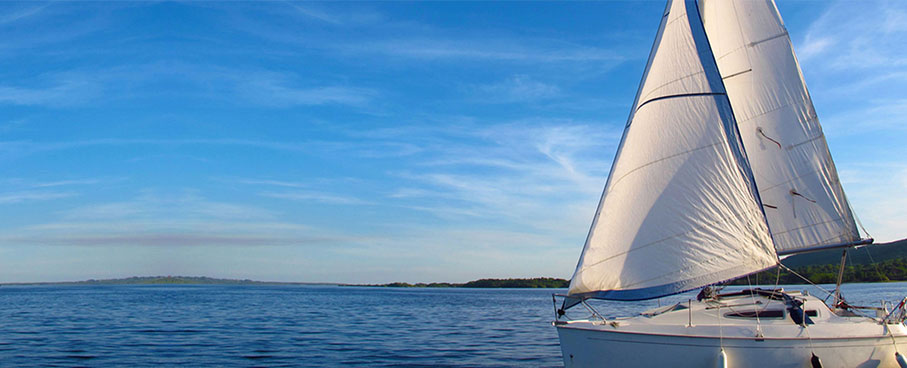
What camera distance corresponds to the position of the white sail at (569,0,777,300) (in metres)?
15.1

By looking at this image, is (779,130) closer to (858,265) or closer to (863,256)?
(858,265)

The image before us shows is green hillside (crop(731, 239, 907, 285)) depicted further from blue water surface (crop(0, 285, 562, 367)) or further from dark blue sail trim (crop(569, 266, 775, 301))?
dark blue sail trim (crop(569, 266, 775, 301))

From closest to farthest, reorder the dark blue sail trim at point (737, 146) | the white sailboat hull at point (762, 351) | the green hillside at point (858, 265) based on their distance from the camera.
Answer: the white sailboat hull at point (762, 351) < the dark blue sail trim at point (737, 146) < the green hillside at point (858, 265)

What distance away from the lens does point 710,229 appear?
1523 centimetres

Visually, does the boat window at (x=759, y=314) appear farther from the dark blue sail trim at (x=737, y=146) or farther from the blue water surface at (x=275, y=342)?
the blue water surface at (x=275, y=342)

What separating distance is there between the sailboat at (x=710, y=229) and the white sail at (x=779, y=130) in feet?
0.14

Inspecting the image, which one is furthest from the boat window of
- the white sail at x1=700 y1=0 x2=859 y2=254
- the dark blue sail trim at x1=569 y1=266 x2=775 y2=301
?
the white sail at x1=700 y1=0 x2=859 y2=254

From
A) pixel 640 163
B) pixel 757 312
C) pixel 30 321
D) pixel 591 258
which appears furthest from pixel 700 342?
pixel 30 321

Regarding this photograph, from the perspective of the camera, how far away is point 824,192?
1844 centimetres

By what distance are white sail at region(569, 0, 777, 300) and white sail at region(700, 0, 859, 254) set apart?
3541mm

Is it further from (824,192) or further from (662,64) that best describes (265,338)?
(824,192)

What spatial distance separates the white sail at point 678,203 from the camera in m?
15.1

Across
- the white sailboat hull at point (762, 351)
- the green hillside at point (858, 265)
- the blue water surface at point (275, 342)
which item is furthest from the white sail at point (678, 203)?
the green hillside at point (858, 265)

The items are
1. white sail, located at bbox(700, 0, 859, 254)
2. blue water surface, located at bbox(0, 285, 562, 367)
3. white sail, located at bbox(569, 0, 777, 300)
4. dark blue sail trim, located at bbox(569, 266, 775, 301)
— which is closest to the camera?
dark blue sail trim, located at bbox(569, 266, 775, 301)
